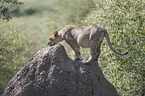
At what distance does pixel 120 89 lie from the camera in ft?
31.9

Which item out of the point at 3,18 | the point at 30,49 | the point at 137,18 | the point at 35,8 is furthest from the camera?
the point at 35,8

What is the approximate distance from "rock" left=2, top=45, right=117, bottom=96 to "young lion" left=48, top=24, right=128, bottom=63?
1.31 feet

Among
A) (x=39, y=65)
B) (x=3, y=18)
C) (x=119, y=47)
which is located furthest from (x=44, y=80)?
(x=119, y=47)

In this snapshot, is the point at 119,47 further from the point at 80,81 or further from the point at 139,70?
the point at 80,81

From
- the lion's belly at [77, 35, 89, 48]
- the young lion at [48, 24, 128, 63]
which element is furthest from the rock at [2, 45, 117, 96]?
the lion's belly at [77, 35, 89, 48]

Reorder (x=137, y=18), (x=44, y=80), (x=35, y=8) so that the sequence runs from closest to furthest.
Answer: (x=44, y=80) < (x=137, y=18) < (x=35, y=8)

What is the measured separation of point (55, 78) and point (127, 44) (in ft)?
14.4

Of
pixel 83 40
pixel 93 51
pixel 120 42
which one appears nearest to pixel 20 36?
pixel 120 42

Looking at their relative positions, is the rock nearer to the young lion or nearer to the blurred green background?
the young lion

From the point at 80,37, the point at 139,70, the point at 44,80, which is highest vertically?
the point at 80,37

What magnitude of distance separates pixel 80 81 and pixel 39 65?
4.72 feet

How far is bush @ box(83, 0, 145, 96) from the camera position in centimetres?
931

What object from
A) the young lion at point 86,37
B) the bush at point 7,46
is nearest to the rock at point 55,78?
the young lion at point 86,37

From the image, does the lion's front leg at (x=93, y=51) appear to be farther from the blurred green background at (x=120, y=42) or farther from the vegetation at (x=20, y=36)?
the vegetation at (x=20, y=36)
